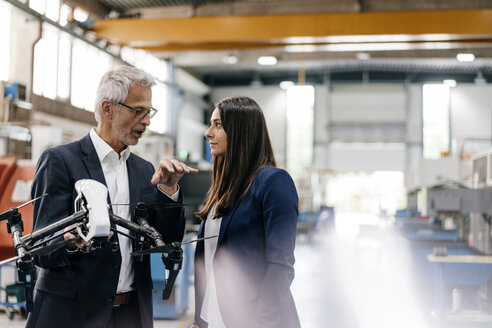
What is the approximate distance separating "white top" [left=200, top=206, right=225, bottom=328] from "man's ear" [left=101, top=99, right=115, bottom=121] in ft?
1.36

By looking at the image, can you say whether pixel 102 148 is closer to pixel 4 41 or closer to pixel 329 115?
pixel 4 41

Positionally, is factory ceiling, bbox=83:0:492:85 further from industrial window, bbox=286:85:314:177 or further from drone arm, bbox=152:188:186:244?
industrial window, bbox=286:85:314:177

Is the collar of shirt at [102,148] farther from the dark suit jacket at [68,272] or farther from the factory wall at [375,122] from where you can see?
the factory wall at [375,122]

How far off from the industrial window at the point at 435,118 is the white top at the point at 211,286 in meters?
16.7

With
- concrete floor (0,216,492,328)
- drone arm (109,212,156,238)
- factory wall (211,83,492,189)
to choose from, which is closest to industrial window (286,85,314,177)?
factory wall (211,83,492,189)

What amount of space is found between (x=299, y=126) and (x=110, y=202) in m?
16.7

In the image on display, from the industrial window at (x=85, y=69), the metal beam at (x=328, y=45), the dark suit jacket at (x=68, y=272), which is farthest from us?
the industrial window at (x=85, y=69)

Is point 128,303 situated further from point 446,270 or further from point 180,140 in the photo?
point 180,140

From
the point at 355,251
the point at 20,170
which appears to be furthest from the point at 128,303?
the point at 355,251

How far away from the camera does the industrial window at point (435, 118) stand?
671 inches

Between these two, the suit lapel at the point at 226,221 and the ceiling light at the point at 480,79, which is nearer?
the suit lapel at the point at 226,221

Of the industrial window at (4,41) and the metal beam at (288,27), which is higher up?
the metal beam at (288,27)

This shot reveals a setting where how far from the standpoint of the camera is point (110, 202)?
1.37 metres

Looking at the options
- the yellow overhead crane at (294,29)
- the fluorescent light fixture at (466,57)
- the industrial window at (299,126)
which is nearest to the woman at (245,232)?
the yellow overhead crane at (294,29)
